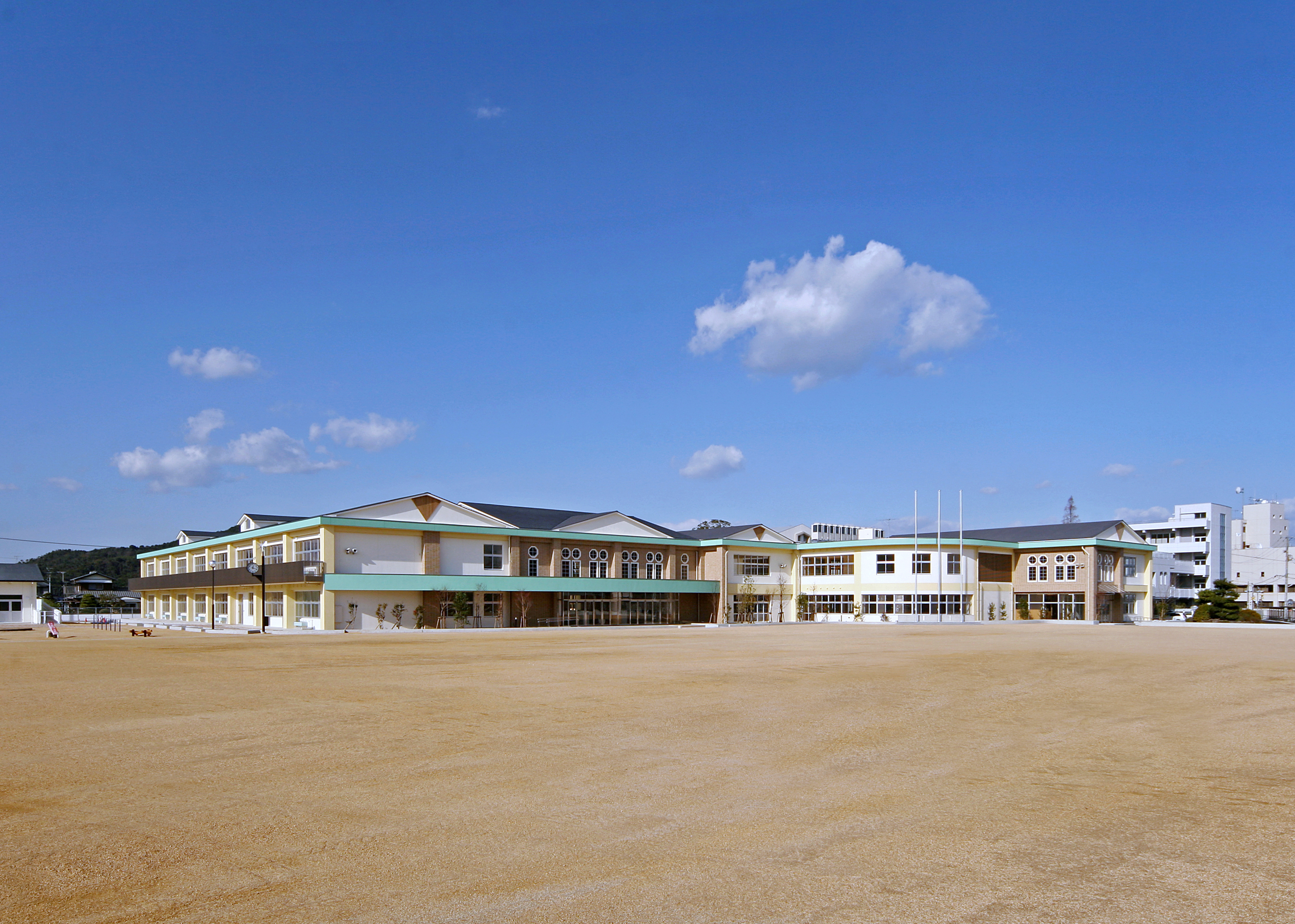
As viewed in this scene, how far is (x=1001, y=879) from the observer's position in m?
6.62

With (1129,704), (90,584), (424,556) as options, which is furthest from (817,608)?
(90,584)

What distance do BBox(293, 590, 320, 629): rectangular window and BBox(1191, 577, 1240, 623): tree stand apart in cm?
6315

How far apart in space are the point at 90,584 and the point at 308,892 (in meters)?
141

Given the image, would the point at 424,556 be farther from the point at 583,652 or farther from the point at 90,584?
the point at 90,584

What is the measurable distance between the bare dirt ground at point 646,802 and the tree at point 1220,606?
198 feet

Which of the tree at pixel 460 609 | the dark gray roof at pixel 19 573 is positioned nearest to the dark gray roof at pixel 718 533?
the tree at pixel 460 609

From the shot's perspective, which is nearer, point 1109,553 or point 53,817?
point 53,817

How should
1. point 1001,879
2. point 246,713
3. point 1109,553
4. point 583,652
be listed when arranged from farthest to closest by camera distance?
point 1109,553 < point 583,652 < point 246,713 < point 1001,879

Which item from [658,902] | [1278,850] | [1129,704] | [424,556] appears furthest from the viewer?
[424,556]

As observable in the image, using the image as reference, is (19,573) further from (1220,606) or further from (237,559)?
(1220,606)

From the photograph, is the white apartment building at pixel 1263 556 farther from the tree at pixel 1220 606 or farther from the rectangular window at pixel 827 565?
the rectangular window at pixel 827 565

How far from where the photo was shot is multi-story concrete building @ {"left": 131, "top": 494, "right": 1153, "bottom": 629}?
187 ft

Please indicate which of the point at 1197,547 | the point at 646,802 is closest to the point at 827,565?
the point at 1197,547

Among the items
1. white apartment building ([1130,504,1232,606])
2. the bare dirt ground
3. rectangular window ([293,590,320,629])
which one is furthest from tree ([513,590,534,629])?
white apartment building ([1130,504,1232,606])
